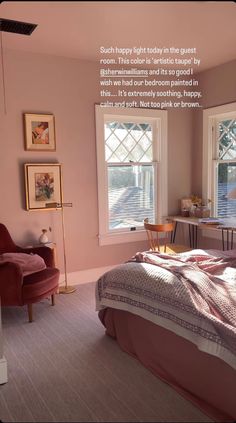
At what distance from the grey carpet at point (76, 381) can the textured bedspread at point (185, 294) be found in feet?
1.18

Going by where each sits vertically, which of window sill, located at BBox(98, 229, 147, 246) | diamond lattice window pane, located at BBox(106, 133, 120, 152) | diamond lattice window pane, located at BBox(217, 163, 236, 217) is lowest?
window sill, located at BBox(98, 229, 147, 246)

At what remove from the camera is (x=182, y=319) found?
2.03 metres

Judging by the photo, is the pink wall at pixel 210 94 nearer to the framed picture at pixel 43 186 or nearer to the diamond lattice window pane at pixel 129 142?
the diamond lattice window pane at pixel 129 142

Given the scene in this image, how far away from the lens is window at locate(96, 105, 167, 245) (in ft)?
14.0

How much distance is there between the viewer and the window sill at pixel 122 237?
4328 millimetres

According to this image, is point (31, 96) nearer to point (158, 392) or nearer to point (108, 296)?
point (108, 296)

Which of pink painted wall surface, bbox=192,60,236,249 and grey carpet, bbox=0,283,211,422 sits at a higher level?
pink painted wall surface, bbox=192,60,236,249

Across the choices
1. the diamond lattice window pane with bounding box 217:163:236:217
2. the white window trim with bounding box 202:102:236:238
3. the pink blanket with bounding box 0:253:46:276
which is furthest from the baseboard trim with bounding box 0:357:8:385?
the diamond lattice window pane with bounding box 217:163:236:217

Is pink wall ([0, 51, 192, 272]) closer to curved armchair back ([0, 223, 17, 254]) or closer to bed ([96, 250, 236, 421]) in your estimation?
curved armchair back ([0, 223, 17, 254])

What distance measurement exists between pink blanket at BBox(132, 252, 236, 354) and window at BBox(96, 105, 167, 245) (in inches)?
64.8

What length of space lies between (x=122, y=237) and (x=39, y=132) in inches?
65.8

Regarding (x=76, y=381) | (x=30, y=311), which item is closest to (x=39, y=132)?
(x=30, y=311)

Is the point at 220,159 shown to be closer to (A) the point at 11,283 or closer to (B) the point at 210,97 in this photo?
(B) the point at 210,97

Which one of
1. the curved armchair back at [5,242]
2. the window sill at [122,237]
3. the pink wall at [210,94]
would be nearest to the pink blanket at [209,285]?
the curved armchair back at [5,242]
